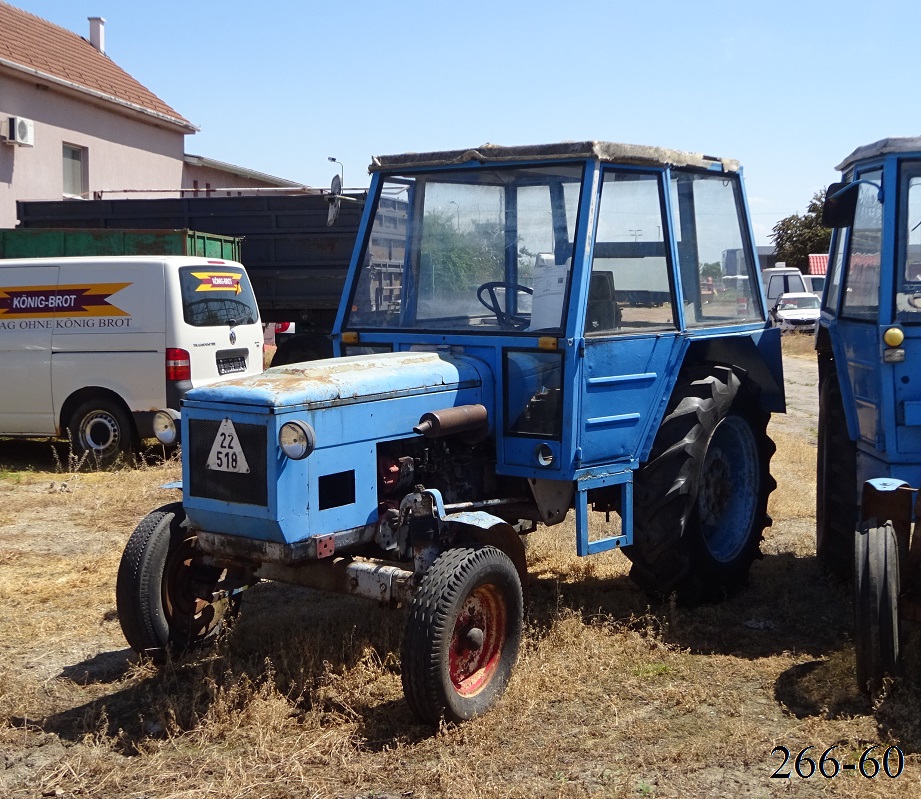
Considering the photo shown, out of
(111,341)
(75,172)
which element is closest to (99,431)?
(111,341)

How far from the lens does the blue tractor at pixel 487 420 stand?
14.3ft

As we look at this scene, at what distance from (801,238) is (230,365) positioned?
36663 millimetres

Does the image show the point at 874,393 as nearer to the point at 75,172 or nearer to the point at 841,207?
the point at 841,207

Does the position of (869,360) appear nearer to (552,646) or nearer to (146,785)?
(552,646)

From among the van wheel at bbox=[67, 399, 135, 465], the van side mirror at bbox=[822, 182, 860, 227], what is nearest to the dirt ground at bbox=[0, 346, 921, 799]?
the van side mirror at bbox=[822, 182, 860, 227]

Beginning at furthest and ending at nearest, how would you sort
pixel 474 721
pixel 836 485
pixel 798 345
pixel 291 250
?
pixel 798 345 < pixel 291 250 < pixel 836 485 < pixel 474 721

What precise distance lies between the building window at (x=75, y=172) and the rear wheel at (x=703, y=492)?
1572cm

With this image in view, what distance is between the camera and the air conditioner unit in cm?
1688

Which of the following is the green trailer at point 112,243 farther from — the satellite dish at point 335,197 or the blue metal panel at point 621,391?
the blue metal panel at point 621,391

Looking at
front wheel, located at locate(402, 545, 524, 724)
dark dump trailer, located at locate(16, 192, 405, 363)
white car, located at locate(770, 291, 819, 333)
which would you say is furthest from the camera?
white car, located at locate(770, 291, 819, 333)

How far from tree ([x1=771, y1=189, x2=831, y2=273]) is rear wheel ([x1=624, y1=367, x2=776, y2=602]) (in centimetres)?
3727

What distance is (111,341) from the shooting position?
9.95 m

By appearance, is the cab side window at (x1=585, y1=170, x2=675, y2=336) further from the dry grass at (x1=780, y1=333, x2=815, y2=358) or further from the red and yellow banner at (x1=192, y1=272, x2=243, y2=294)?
the dry grass at (x1=780, y1=333, x2=815, y2=358)

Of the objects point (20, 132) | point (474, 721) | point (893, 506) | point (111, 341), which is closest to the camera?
point (474, 721)
